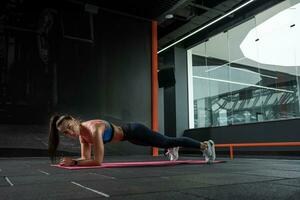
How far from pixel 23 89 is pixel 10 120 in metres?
0.61

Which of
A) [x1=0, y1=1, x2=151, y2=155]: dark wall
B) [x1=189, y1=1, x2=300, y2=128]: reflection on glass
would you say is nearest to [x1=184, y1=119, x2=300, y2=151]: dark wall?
[x1=189, y1=1, x2=300, y2=128]: reflection on glass

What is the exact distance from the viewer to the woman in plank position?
2936 millimetres

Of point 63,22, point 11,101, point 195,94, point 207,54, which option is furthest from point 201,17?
point 11,101

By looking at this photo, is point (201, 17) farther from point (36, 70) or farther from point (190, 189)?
point (190, 189)

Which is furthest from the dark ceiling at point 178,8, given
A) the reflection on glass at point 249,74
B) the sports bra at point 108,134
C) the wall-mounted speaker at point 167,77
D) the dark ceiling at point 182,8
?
the sports bra at point 108,134

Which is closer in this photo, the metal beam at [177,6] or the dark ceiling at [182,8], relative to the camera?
the metal beam at [177,6]

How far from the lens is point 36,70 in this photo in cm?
578

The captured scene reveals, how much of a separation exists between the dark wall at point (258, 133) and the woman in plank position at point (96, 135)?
2766 mm

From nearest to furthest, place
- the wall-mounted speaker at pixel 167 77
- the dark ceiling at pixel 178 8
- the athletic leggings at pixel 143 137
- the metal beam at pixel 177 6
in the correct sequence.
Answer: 1. the athletic leggings at pixel 143 137
2. the metal beam at pixel 177 6
3. the dark ceiling at pixel 178 8
4. the wall-mounted speaker at pixel 167 77

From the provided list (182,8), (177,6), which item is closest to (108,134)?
(177,6)

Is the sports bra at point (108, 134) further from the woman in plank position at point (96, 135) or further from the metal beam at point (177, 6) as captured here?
the metal beam at point (177, 6)

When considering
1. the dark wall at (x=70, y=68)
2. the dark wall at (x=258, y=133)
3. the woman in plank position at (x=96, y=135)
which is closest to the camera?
the woman in plank position at (x=96, y=135)

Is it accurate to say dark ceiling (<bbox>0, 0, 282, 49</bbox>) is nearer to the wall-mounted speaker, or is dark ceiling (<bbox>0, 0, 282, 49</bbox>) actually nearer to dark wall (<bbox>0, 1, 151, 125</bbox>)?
dark wall (<bbox>0, 1, 151, 125</bbox>)

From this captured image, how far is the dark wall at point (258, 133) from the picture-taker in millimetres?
5445
